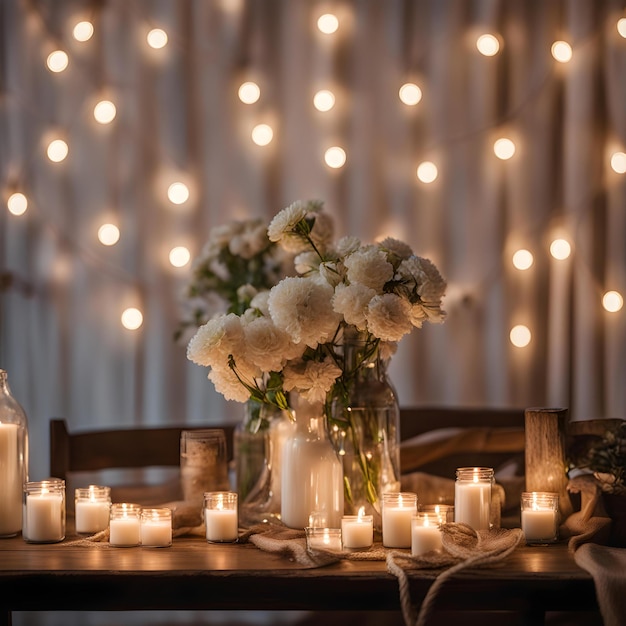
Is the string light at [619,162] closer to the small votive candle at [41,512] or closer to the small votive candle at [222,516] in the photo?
the small votive candle at [222,516]

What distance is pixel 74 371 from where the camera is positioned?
2508 mm

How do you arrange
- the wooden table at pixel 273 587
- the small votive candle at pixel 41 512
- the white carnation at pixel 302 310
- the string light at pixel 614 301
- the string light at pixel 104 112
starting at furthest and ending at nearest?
the string light at pixel 104 112, the string light at pixel 614 301, the small votive candle at pixel 41 512, the white carnation at pixel 302 310, the wooden table at pixel 273 587

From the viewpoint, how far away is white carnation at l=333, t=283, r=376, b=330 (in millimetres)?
1202

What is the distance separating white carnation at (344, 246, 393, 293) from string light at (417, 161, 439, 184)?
4.16ft

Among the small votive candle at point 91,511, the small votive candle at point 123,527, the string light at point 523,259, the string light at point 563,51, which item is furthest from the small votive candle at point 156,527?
the string light at point 563,51

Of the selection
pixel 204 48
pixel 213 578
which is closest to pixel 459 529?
pixel 213 578

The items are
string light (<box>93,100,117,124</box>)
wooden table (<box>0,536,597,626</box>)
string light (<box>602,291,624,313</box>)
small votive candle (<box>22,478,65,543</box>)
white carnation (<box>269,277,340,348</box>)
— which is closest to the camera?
wooden table (<box>0,536,597,626</box>)

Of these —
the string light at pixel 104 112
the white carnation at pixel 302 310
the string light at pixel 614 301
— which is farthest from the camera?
the string light at pixel 104 112

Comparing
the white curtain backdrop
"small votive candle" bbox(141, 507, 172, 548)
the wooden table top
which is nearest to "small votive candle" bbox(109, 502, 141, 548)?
"small votive candle" bbox(141, 507, 172, 548)

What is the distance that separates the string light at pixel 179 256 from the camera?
2475 millimetres

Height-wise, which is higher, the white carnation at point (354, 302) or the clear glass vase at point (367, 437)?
the white carnation at point (354, 302)

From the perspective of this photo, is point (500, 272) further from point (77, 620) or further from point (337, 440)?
point (77, 620)

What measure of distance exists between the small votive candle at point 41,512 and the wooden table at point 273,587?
135 millimetres

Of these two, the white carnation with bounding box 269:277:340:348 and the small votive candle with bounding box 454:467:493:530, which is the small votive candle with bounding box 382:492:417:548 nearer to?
the small votive candle with bounding box 454:467:493:530
